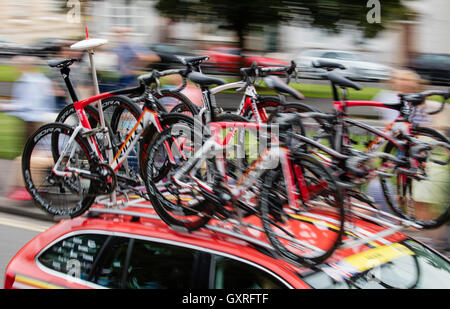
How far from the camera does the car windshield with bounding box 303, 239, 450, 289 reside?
2.86m

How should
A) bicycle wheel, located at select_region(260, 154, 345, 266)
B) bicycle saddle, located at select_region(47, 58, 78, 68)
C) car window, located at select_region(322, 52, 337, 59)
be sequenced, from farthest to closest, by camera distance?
car window, located at select_region(322, 52, 337, 59), bicycle saddle, located at select_region(47, 58, 78, 68), bicycle wheel, located at select_region(260, 154, 345, 266)

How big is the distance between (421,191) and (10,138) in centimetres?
1010

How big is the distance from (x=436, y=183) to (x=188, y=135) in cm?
220

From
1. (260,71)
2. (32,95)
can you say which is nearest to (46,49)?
(32,95)

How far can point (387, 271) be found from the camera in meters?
3.01

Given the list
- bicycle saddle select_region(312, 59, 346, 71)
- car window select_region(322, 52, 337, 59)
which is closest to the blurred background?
Answer: bicycle saddle select_region(312, 59, 346, 71)

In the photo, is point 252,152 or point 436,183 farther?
point 436,183

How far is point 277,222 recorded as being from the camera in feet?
10.4

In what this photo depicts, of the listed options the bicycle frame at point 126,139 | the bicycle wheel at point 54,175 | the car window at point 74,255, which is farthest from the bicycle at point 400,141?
the bicycle wheel at point 54,175

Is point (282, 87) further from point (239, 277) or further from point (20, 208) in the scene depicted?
point (20, 208)

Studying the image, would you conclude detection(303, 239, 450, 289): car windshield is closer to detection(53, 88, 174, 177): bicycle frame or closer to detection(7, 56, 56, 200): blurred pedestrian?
detection(53, 88, 174, 177): bicycle frame

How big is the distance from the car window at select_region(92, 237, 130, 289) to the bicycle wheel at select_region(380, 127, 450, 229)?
1.92 m
